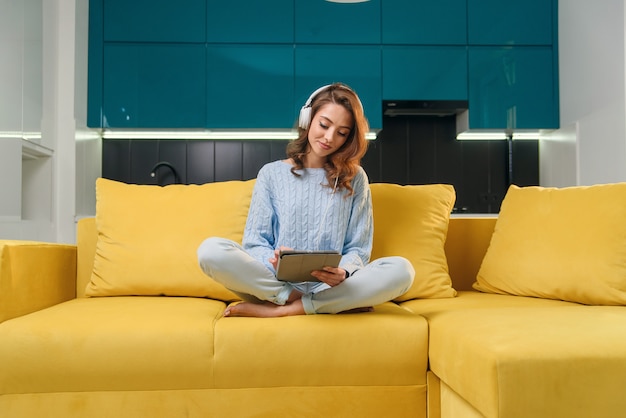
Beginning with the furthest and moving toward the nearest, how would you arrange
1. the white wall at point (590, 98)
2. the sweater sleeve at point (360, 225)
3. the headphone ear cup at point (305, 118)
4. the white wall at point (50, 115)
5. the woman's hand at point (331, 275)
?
the white wall at point (590, 98), the white wall at point (50, 115), the headphone ear cup at point (305, 118), the sweater sleeve at point (360, 225), the woman's hand at point (331, 275)

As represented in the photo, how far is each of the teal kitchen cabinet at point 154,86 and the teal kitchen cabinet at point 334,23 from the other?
750 mm

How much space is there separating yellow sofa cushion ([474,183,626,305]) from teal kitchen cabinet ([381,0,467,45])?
251cm

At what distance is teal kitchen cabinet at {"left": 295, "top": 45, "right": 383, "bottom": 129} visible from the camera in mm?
4832

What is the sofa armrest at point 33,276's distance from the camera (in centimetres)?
211

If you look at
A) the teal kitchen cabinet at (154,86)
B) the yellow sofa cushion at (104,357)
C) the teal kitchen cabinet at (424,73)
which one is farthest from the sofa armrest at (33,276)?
the teal kitchen cabinet at (424,73)

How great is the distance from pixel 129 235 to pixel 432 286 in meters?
1.14

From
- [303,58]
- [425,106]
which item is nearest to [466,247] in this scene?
[425,106]

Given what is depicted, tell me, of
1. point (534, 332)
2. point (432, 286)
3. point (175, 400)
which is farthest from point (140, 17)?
point (534, 332)

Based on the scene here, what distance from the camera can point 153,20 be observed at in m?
4.78

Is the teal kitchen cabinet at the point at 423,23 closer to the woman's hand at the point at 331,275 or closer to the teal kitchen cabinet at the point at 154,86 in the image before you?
the teal kitchen cabinet at the point at 154,86

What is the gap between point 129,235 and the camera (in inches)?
98.6

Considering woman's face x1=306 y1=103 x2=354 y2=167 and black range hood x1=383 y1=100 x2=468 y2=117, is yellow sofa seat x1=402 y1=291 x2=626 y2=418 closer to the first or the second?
woman's face x1=306 y1=103 x2=354 y2=167

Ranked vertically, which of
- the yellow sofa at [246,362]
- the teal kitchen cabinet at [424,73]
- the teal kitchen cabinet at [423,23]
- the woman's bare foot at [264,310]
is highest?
the teal kitchen cabinet at [423,23]

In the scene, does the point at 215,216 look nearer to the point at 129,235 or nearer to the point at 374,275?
the point at 129,235
